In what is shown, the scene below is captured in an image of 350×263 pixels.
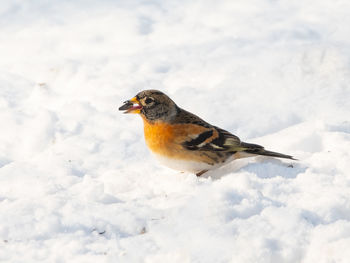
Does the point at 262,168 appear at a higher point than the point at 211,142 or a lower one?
lower

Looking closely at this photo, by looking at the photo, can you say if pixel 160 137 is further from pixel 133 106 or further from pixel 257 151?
pixel 257 151

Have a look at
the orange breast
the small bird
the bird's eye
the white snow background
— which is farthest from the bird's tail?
the bird's eye

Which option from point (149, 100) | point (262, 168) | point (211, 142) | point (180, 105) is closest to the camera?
point (262, 168)

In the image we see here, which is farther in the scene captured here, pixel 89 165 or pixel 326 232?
pixel 89 165

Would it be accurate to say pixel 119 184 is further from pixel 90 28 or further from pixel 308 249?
pixel 90 28

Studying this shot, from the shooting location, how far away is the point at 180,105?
6574 mm

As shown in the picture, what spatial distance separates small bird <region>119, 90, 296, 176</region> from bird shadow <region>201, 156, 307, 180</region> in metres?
0.08

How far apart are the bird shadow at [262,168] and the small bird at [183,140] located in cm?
8

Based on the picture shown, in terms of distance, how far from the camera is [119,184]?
473 centimetres

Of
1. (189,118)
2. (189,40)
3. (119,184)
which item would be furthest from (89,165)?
(189,40)

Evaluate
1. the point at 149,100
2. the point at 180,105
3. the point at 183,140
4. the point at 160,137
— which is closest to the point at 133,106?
the point at 149,100

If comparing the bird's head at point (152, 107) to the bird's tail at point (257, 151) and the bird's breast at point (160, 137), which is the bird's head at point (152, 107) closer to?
the bird's breast at point (160, 137)

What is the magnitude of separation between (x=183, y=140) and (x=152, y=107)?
1.37ft

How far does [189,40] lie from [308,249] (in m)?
5.21
